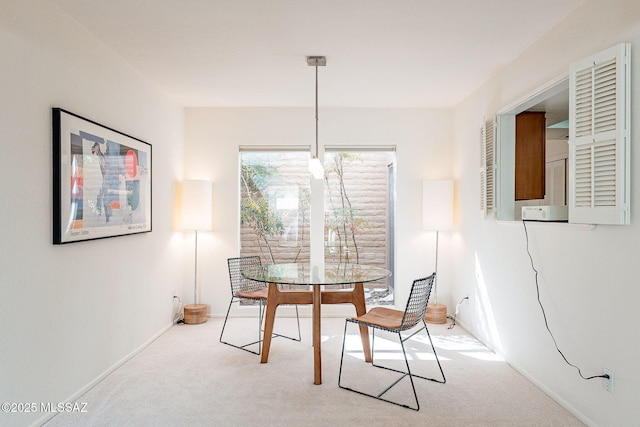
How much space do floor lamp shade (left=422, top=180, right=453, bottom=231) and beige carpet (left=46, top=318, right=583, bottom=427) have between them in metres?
1.41

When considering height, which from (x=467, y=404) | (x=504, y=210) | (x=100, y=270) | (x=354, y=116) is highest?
(x=354, y=116)

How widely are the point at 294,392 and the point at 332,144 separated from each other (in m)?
3.10

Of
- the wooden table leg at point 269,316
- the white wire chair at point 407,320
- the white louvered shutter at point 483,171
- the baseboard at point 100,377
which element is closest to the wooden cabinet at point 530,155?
the white louvered shutter at point 483,171

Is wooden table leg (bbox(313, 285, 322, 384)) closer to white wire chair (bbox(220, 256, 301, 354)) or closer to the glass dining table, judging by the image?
the glass dining table

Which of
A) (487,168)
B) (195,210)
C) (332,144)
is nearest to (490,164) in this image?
(487,168)

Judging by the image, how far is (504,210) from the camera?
145 inches

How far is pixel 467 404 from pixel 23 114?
336 centimetres

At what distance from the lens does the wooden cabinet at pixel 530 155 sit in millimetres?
3592

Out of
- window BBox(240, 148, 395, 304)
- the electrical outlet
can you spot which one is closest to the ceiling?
window BBox(240, 148, 395, 304)

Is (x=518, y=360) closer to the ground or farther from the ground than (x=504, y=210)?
closer to the ground

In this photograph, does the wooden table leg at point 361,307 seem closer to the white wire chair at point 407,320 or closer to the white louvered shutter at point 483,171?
the white wire chair at point 407,320

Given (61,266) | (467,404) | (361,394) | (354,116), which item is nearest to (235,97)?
(354,116)

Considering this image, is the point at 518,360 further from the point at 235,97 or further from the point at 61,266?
the point at 235,97

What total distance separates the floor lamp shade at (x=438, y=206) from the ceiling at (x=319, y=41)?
109 cm
